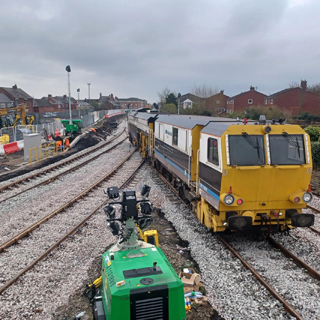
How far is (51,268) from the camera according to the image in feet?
25.4

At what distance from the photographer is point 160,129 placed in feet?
51.3

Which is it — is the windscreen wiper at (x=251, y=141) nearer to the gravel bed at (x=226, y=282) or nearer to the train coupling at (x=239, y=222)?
the train coupling at (x=239, y=222)

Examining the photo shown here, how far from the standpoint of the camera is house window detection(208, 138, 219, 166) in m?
8.08

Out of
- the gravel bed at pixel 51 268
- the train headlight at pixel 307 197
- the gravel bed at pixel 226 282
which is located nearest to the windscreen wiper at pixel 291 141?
the train headlight at pixel 307 197

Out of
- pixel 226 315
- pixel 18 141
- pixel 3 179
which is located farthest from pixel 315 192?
pixel 18 141

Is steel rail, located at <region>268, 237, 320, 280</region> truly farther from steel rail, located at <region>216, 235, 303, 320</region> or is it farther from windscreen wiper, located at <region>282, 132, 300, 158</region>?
windscreen wiper, located at <region>282, 132, 300, 158</region>

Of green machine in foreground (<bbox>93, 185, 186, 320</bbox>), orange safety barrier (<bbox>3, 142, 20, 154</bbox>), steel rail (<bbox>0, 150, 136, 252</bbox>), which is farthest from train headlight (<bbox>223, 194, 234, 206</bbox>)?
orange safety barrier (<bbox>3, 142, 20, 154</bbox>)

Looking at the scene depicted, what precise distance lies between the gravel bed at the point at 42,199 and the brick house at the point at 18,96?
61264mm

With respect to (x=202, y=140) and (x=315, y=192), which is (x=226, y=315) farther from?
(x=315, y=192)

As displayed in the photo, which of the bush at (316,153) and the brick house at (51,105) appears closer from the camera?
the bush at (316,153)

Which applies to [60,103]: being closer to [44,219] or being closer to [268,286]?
[44,219]

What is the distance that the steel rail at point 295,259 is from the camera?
706 centimetres

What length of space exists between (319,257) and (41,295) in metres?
6.58

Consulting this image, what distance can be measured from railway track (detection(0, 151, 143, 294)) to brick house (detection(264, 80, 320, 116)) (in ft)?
125
